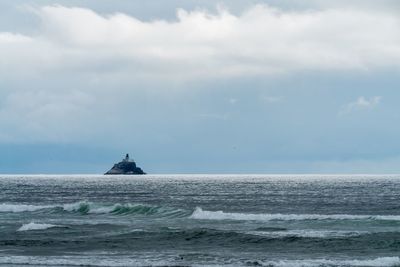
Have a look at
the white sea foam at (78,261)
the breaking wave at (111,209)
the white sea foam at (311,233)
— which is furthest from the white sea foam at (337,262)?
the breaking wave at (111,209)

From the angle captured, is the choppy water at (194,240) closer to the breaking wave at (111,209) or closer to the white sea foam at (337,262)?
the white sea foam at (337,262)

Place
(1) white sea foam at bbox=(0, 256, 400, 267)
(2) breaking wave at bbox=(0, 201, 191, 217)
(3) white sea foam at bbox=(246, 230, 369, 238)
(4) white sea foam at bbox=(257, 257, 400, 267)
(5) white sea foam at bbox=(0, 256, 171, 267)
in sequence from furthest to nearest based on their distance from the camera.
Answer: (2) breaking wave at bbox=(0, 201, 191, 217) → (3) white sea foam at bbox=(246, 230, 369, 238) → (5) white sea foam at bbox=(0, 256, 171, 267) → (1) white sea foam at bbox=(0, 256, 400, 267) → (4) white sea foam at bbox=(257, 257, 400, 267)

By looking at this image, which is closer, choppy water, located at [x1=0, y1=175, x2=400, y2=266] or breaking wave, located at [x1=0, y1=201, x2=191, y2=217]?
choppy water, located at [x1=0, y1=175, x2=400, y2=266]

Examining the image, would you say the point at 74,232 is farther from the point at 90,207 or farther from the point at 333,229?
the point at 90,207

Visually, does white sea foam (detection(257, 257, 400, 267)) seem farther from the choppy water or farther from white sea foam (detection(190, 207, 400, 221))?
white sea foam (detection(190, 207, 400, 221))

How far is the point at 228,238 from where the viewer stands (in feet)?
148

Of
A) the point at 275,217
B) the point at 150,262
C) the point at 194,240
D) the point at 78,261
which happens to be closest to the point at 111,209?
the point at 275,217

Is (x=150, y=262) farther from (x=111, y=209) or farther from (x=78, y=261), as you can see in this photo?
(x=111, y=209)

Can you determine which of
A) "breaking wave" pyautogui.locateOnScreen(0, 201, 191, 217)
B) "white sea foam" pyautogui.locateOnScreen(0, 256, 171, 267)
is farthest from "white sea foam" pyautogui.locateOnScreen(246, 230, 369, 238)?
"breaking wave" pyautogui.locateOnScreen(0, 201, 191, 217)

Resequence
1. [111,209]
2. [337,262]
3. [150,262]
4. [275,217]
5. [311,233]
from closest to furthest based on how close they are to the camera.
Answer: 1. [337,262]
2. [150,262]
3. [311,233]
4. [275,217]
5. [111,209]

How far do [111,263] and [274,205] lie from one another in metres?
53.1

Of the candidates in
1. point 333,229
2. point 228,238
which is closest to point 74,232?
point 228,238

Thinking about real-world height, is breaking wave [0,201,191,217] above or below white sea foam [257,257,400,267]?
above

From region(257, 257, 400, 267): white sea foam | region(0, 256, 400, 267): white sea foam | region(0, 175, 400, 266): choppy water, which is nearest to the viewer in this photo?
region(257, 257, 400, 267): white sea foam
